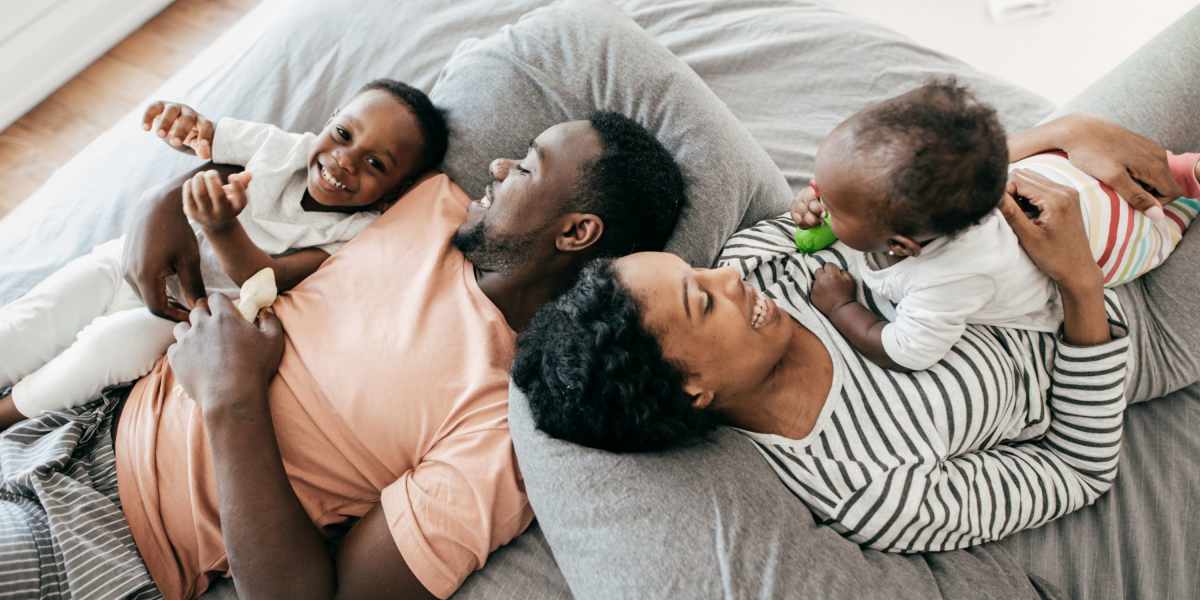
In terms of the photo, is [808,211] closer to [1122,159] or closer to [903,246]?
[903,246]

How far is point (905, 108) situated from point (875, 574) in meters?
0.73

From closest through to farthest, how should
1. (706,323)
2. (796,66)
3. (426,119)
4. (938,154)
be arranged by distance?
(938,154)
(706,323)
(426,119)
(796,66)

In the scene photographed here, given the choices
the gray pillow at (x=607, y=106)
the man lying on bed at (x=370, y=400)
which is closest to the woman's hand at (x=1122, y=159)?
the man lying on bed at (x=370, y=400)

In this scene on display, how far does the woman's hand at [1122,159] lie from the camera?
4.53 ft

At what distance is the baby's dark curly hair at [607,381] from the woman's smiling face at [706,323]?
22mm

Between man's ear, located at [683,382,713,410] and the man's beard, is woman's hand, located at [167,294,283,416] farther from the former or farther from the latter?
man's ear, located at [683,382,713,410]

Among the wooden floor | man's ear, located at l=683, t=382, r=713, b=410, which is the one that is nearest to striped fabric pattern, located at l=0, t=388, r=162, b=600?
man's ear, located at l=683, t=382, r=713, b=410

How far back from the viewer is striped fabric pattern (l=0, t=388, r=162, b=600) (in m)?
1.18

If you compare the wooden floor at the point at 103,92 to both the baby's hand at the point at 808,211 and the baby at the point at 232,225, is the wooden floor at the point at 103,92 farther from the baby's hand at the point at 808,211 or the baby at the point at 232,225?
the baby's hand at the point at 808,211

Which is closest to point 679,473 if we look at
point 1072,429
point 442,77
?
point 1072,429

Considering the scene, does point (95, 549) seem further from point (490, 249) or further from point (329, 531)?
point (490, 249)

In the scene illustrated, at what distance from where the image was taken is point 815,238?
140 cm

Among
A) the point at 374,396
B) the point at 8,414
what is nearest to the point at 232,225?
the point at 374,396

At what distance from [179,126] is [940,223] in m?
1.51
